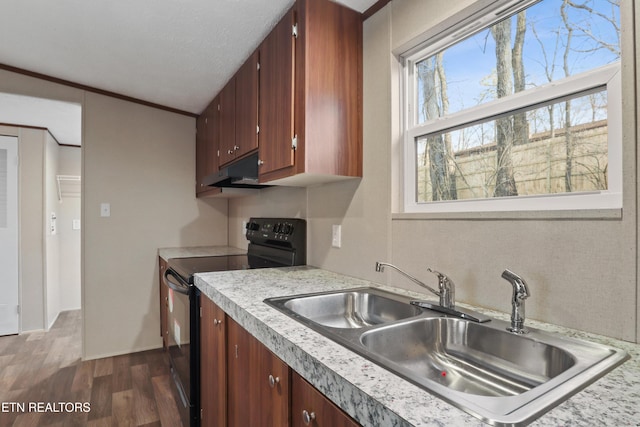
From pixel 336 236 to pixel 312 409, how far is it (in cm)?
108

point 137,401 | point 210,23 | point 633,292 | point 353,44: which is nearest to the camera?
point 633,292

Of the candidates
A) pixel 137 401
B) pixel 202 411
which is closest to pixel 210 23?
pixel 202 411

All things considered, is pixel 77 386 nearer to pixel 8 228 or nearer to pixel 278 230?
pixel 278 230

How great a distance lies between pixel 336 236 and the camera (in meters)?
1.76

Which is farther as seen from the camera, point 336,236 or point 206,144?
point 206,144

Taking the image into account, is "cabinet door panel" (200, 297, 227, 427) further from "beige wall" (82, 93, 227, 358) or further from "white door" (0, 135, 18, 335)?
"white door" (0, 135, 18, 335)

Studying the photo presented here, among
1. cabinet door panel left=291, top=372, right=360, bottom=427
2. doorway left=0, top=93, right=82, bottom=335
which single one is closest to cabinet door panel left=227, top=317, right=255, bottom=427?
cabinet door panel left=291, top=372, right=360, bottom=427

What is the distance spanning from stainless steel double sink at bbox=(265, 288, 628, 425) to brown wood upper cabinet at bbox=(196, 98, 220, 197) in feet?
6.08

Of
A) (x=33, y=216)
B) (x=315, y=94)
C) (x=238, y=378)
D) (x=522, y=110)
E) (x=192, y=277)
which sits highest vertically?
(x=315, y=94)

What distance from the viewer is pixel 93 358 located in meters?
2.79

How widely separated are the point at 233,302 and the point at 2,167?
139 inches

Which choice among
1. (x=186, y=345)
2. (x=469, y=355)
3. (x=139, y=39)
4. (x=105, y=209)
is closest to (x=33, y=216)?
(x=105, y=209)

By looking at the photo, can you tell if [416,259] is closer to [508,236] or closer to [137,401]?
[508,236]

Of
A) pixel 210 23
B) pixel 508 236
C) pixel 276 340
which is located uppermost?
pixel 210 23
